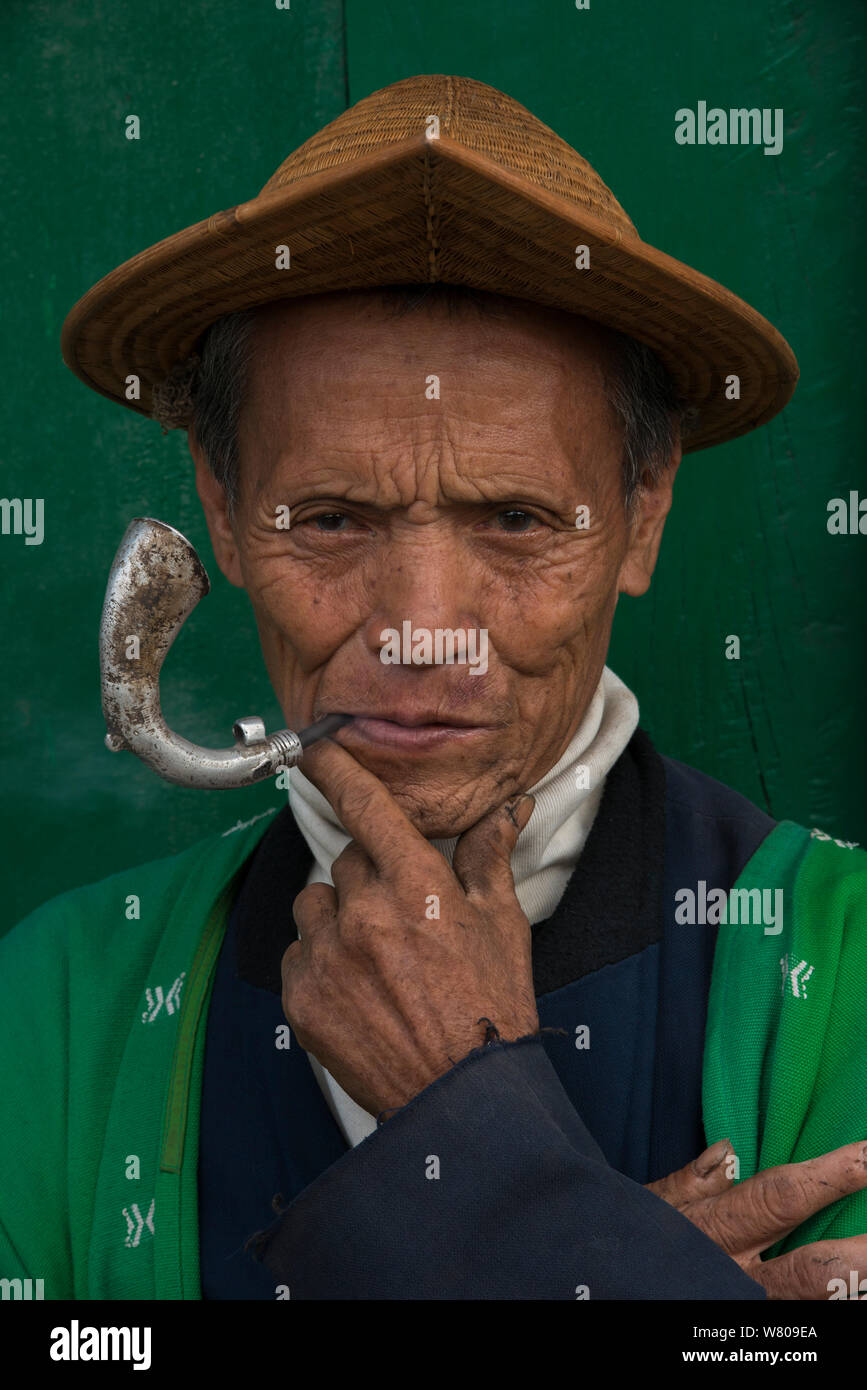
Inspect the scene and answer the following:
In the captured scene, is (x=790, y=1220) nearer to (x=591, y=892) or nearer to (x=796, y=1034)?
(x=796, y=1034)

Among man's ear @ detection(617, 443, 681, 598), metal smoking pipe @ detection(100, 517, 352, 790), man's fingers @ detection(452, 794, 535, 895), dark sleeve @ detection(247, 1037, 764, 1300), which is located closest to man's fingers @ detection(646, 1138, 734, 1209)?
dark sleeve @ detection(247, 1037, 764, 1300)

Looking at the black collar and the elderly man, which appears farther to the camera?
the black collar

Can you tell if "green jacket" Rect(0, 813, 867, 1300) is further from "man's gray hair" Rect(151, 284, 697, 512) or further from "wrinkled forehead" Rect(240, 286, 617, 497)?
"wrinkled forehead" Rect(240, 286, 617, 497)

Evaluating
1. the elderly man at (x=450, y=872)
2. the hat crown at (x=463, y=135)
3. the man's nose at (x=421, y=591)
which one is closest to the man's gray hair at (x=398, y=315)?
the elderly man at (x=450, y=872)

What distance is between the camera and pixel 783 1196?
154 centimetres

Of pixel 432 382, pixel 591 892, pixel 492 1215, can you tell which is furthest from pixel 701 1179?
pixel 432 382

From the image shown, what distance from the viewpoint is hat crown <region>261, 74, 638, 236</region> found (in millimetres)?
1696

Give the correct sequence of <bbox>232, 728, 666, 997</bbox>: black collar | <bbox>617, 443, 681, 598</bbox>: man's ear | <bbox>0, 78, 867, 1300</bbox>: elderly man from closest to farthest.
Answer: <bbox>0, 78, 867, 1300</bbox>: elderly man
<bbox>232, 728, 666, 997</bbox>: black collar
<bbox>617, 443, 681, 598</bbox>: man's ear

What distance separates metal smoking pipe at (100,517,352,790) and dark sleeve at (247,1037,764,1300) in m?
0.50

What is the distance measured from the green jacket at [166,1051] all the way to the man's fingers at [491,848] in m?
0.33

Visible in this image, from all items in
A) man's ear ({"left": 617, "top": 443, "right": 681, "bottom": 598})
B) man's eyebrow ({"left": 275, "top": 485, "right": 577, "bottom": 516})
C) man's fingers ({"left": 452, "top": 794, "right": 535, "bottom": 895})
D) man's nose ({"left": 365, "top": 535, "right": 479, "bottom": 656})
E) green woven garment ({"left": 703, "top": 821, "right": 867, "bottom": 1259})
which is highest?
man's ear ({"left": 617, "top": 443, "right": 681, "bottom": 598})

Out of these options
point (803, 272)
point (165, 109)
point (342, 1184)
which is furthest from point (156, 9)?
point (342, 1184)

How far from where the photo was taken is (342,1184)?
1512mm

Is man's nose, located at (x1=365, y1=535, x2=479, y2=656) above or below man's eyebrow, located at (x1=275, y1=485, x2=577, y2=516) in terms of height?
below
